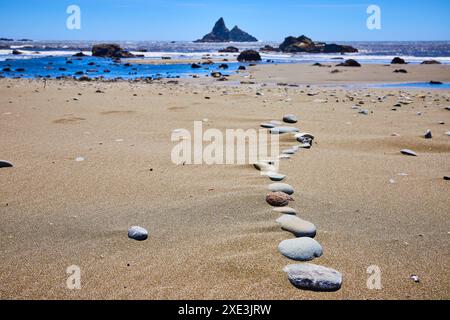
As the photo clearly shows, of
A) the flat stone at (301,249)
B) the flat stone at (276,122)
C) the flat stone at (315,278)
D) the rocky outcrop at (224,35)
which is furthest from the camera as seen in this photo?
the rocky outcrop at (224,35)

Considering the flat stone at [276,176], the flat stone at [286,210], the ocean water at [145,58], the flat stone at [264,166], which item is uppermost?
the ocean water at [145,58]

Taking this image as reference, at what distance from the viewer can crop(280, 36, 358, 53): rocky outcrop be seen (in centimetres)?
4277

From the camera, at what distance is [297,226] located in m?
2.01

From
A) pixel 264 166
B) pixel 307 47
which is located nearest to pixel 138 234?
pixel 264 166

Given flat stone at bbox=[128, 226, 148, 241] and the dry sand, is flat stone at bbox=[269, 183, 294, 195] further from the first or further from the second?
flat stone at bbox=[128, 226, 148, 241]

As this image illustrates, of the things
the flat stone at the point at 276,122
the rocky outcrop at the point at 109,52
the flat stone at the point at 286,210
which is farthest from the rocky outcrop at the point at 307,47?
the flat stone at the point at 286,210

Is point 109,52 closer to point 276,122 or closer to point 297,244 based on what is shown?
point 276,122

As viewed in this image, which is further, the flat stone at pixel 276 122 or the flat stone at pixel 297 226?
the flat stone at pixel 276 122

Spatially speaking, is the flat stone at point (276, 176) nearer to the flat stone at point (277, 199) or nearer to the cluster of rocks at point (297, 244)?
the cluster of rocks at point (297, 244)

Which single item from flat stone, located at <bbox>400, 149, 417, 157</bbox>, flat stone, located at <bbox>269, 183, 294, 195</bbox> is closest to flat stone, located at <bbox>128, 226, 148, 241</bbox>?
flat stone, located at <bbox>269, 183, 294, 195</bbox>

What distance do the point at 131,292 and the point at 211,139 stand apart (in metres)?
2.72

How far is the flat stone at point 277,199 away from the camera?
7.69 ft

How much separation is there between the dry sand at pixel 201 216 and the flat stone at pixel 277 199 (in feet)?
0.21

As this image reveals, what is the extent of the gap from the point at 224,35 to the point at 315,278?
126 metres
